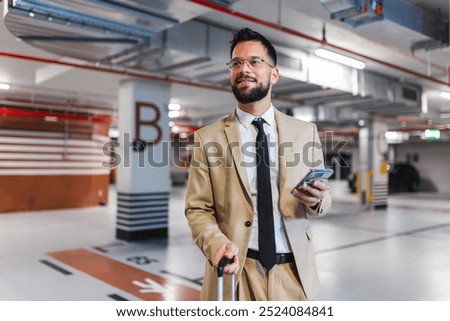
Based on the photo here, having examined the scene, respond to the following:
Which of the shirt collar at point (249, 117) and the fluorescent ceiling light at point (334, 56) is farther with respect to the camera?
the fluorescent ceiling light at point (334, 56)

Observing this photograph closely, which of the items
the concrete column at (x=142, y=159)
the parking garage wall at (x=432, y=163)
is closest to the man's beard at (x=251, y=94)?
the concrete column at (x=142, y=159)

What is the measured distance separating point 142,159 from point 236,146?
17.2 feet

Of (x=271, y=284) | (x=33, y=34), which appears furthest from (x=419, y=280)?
(x=33, y=34)

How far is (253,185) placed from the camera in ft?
4.82

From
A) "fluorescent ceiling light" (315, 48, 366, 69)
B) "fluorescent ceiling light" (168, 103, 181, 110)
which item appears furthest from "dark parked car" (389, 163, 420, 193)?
"fluorescent ceiling light" (315, 48, 366, 69)

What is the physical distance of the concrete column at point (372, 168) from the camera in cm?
1132

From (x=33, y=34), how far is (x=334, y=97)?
5128 millimetres

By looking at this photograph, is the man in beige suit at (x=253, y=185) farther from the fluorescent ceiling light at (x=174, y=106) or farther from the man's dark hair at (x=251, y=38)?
the fluorescent ceiling light at (x=174, y=106)

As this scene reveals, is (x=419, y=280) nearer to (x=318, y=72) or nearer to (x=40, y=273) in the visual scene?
(x=318, y=72)

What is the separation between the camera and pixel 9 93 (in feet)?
27.5

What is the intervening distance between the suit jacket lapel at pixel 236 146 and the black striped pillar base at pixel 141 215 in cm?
521

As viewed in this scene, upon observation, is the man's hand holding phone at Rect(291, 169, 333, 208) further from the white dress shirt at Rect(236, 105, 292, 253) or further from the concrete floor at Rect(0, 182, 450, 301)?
the concrete floor at Rect(0, 182, 450, 301)

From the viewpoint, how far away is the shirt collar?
1.50 metres

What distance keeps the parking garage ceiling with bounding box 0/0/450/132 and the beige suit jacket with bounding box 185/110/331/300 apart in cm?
197
